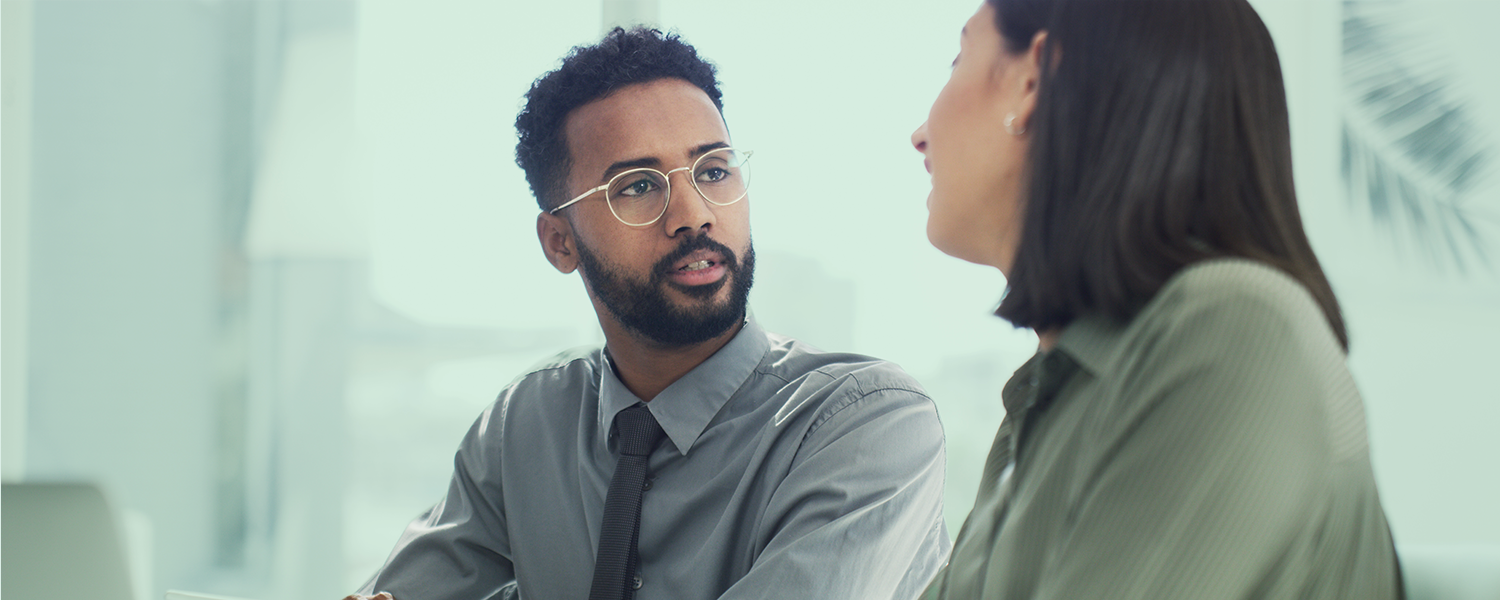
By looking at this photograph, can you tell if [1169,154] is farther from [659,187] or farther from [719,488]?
[659,187]

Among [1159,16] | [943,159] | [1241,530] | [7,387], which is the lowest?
[7,387]

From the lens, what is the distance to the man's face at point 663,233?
1.56 m

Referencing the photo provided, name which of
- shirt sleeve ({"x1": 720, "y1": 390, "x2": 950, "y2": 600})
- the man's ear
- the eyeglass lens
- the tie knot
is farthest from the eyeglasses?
Result: shirt sleeve ({"x1": 720, "y1": 390, "x2": 950, "y2": 600})

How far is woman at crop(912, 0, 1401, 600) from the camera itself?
0.62 metres

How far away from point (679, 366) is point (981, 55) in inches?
33.5

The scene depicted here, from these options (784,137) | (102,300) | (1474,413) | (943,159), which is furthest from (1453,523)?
(102,300)

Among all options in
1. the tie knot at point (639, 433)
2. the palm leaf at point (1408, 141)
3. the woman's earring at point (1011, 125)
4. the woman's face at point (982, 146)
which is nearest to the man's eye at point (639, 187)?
the tie knot at point (639, 433)

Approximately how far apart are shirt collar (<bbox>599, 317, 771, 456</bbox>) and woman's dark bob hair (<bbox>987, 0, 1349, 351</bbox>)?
0.80 meters

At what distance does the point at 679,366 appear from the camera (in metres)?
1.60

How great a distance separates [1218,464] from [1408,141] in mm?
2050

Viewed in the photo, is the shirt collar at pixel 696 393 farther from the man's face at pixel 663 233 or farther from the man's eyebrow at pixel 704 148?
the man's eyebrow at pixel 704 148

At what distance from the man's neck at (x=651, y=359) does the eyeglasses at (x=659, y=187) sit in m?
0.20

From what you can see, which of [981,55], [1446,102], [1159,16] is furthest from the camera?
[1446,102]

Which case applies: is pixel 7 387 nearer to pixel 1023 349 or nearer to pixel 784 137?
pixel 784 137
